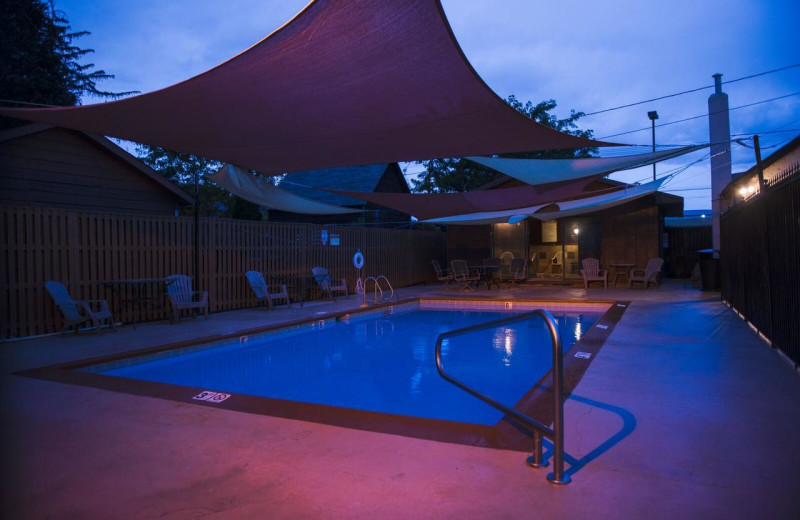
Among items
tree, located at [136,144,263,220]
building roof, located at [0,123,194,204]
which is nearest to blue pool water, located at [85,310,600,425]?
building roof, located at [0,123,194,204]

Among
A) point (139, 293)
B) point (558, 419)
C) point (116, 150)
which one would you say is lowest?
point (558, 419)

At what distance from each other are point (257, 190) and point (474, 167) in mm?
15005

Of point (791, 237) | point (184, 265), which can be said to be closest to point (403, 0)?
point (791, 237)

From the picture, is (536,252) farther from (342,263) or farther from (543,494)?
(543,494)

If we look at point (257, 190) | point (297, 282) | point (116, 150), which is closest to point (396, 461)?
point (257, 190)

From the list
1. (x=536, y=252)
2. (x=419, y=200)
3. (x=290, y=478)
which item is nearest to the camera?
(x=290, y=478)

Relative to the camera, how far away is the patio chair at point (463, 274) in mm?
13867

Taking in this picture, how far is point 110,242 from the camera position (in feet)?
24.2

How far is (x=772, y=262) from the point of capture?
4633mm

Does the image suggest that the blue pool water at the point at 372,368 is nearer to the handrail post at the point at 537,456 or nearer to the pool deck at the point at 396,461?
the pool deck at the point at 396,461

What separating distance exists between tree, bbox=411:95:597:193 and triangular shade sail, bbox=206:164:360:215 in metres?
12.9

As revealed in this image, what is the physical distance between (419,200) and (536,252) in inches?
404

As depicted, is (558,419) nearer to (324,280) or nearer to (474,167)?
(324,280)

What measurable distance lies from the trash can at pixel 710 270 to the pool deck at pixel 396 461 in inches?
318
